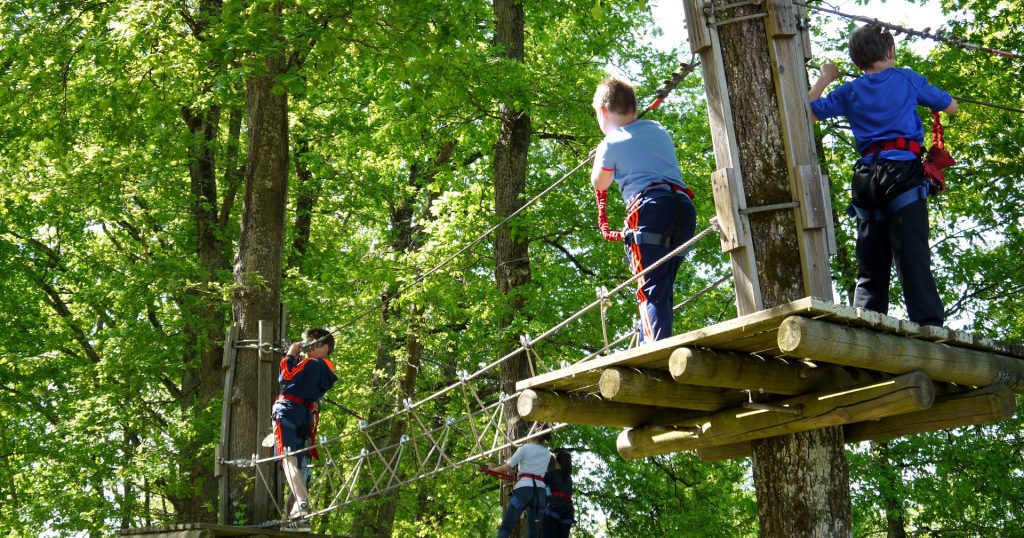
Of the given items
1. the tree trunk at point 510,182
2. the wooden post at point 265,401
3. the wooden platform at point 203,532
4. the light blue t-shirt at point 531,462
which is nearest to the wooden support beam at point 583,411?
the wooden platform at point 203,532

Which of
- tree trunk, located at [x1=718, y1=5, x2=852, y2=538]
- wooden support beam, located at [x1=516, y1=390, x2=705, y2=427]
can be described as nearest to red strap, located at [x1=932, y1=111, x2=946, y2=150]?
tree trunk, located at [x1=718, y1=5, x2=852, y2=538]

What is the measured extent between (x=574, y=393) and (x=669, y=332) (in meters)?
0.61

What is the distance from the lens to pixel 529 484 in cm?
902

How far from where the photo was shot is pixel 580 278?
1412 centimetres

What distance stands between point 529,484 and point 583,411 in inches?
165

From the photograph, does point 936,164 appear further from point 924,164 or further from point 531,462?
point 531,462

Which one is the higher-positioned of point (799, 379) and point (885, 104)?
point (885, 104)

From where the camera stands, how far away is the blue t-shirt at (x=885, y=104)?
4.39 metres

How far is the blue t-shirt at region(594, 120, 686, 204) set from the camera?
15.2 ft

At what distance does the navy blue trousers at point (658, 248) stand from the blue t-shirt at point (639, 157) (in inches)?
2.5

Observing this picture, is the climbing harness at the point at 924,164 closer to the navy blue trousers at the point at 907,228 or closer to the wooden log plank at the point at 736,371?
the navy blue trousers at the point at 907,228

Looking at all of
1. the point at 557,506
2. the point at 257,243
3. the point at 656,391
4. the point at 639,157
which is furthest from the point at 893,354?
the point at 257,243

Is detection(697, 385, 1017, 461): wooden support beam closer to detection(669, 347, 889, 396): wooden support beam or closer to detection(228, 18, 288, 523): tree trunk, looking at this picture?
detection(669, 347, 889, 396): wooden support beam

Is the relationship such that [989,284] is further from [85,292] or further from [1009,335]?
[85,292]
